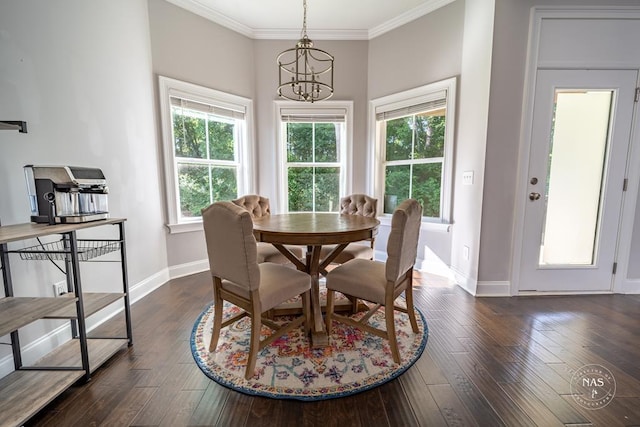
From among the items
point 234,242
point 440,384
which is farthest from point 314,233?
point 440,384

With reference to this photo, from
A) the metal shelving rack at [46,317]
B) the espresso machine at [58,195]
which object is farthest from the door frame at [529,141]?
the espresso machine at [58,195]

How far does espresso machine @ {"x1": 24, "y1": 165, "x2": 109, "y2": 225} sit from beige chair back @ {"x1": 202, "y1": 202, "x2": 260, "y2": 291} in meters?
0.72

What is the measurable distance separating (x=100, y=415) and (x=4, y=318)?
624 millimetres

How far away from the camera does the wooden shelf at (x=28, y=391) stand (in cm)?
117

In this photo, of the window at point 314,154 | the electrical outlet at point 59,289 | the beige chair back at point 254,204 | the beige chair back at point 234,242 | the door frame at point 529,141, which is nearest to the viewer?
the beige chair back at point 234,242

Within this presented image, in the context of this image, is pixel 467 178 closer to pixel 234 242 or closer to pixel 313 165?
pixel 313 165

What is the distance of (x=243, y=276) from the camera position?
1.46 metres

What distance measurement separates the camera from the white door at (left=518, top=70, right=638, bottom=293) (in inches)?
95.7

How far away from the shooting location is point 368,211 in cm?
280

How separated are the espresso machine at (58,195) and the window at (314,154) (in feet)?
7.62

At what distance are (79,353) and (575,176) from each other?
4.13 m

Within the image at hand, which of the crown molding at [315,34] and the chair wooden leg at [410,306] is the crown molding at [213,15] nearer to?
the crown molding at [315,34]

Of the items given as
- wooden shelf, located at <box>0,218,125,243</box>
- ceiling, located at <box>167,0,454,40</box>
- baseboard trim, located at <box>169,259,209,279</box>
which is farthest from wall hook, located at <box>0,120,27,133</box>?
ceiling, located at <box>167,0,454,40</box>

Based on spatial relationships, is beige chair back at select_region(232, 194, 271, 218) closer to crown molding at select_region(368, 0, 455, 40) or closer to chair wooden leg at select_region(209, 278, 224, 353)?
chair wooden leg at select_region(209, 278, 224, 353)
